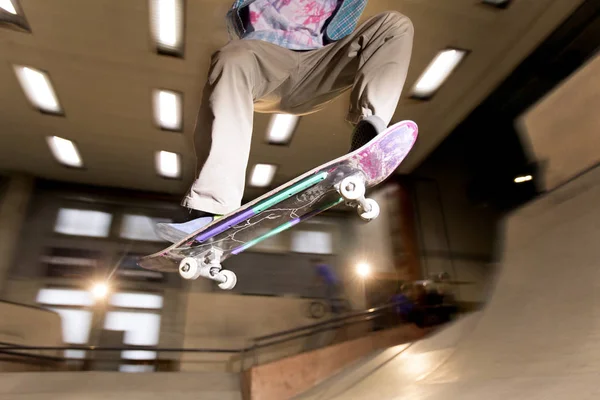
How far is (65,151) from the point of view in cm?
511

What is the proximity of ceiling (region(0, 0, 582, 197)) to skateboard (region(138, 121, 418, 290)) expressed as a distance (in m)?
2.17

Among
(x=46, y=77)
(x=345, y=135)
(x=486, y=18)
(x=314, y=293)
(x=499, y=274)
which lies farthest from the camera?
(x=314, y=293)

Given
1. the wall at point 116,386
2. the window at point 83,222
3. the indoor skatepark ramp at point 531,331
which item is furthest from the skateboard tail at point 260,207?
the window at point 83,222

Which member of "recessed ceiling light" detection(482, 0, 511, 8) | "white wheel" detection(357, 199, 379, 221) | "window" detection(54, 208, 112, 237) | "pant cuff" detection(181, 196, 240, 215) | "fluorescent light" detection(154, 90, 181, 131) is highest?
"recessed ceiling light" detection(482, 0, 511, 8)

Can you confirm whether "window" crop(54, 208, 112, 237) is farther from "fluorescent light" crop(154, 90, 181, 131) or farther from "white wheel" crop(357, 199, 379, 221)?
"white wheel" crop(357, 199, 379, 221)

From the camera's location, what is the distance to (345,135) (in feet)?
15.8

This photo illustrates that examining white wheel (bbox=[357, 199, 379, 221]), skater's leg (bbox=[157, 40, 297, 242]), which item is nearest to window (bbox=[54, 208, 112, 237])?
skater's leg (bbox=[157, 40, 297, 242])

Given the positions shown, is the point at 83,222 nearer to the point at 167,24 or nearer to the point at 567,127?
the point at 167,24

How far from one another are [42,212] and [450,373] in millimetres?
5571

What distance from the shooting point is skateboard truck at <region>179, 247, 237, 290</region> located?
174cm

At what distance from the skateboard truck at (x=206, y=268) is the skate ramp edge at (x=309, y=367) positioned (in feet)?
7.63

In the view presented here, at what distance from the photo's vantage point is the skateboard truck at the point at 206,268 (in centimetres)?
174

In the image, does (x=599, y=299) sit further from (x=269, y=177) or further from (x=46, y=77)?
(x=46, y=77)

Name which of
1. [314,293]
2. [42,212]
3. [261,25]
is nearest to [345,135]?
[314,293]
